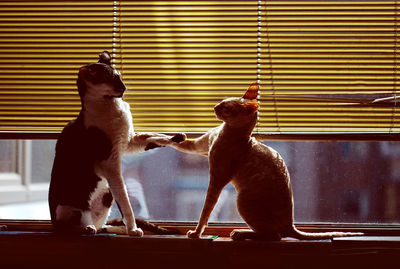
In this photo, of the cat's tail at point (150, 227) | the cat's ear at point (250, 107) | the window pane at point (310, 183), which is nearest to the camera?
the cat's ear at point (250, 107)

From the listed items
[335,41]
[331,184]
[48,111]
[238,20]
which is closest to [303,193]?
[331,184]

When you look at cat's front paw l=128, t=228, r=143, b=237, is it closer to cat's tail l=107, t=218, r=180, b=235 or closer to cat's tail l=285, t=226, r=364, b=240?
cat's tail l=107, t=218, r=180, b=235

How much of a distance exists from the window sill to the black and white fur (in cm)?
5

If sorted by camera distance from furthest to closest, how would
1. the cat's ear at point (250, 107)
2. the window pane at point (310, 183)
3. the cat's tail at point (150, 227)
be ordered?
the window pane at point (310, 183)
the cat's tail at point (150, 227)
the cat's ear at point (250, 107)

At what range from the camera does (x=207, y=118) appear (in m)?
1.49

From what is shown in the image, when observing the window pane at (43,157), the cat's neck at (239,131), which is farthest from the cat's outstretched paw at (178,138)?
→ the window pane at (43,157)

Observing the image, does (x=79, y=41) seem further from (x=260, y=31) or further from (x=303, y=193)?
(x=303, y=193)

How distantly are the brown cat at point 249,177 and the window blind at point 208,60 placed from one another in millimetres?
189

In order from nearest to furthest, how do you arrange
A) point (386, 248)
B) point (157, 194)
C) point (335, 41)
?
point (386, 248) < point (335, 41) < point (157, 194)

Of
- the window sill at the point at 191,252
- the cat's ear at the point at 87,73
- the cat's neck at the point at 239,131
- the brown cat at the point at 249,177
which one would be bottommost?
the window sill at the point at 191,252

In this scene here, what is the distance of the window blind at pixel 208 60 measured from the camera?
1.47m

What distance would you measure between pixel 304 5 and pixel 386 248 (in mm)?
842

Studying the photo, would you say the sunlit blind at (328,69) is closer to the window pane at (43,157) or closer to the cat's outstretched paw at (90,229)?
the cat's outstretched paw at (90,229)

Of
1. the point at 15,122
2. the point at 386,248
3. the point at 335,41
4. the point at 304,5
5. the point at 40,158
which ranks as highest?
the point at 304,5
